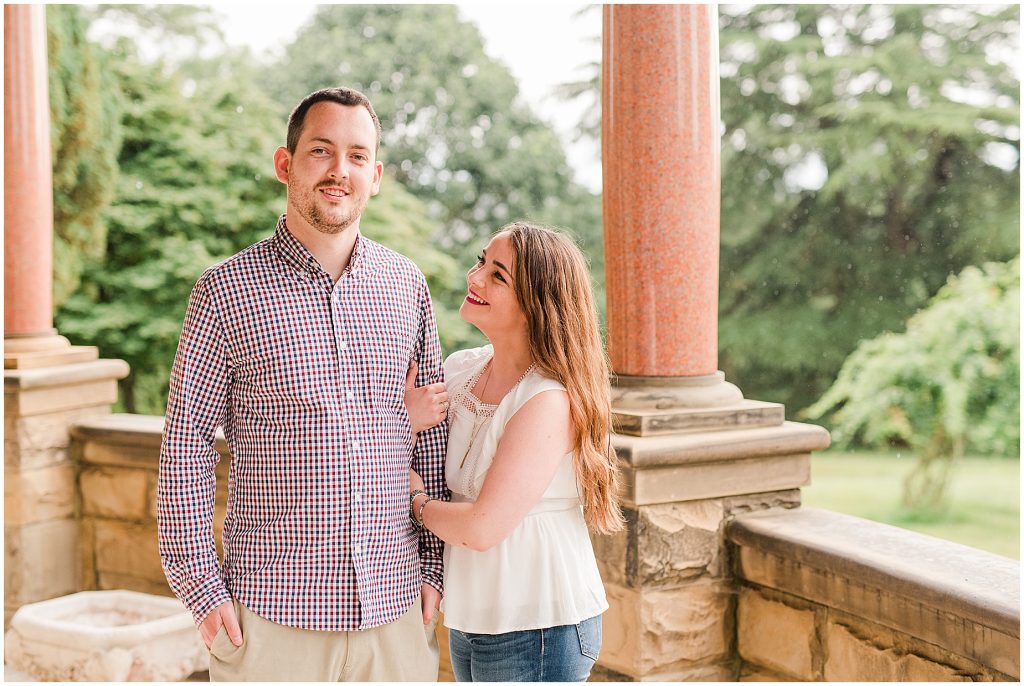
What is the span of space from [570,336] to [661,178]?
1.20 metres

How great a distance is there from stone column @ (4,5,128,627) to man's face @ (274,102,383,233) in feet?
9.14

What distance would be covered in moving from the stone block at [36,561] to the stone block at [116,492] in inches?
6.3

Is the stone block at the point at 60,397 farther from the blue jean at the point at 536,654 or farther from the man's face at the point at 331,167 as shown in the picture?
the blue jean at the point at 536,654

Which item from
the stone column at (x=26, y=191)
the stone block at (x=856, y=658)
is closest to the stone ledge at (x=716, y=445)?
the stone block at (x=856, y=658)

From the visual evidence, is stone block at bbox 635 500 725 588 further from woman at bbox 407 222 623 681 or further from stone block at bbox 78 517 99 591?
stone block at bbox 78 517 99 591

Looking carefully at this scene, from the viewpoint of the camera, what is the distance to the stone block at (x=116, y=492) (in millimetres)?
4129

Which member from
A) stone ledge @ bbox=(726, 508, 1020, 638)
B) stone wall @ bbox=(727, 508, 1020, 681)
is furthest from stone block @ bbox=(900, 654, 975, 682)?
stone ledge @ bbox=(726, 508, 1020, 638)

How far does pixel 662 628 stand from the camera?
112 inches

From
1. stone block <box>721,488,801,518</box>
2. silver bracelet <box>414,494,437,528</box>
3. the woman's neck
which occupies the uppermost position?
the woman's neck

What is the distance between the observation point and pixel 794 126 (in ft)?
41.2

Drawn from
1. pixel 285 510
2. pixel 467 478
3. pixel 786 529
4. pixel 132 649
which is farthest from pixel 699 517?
pixel 132 649

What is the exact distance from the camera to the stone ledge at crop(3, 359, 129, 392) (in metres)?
4.12

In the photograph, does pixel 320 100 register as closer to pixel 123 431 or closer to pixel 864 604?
pixel 864 604

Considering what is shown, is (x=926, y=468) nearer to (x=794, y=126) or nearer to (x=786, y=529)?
(x=794, y=126)
